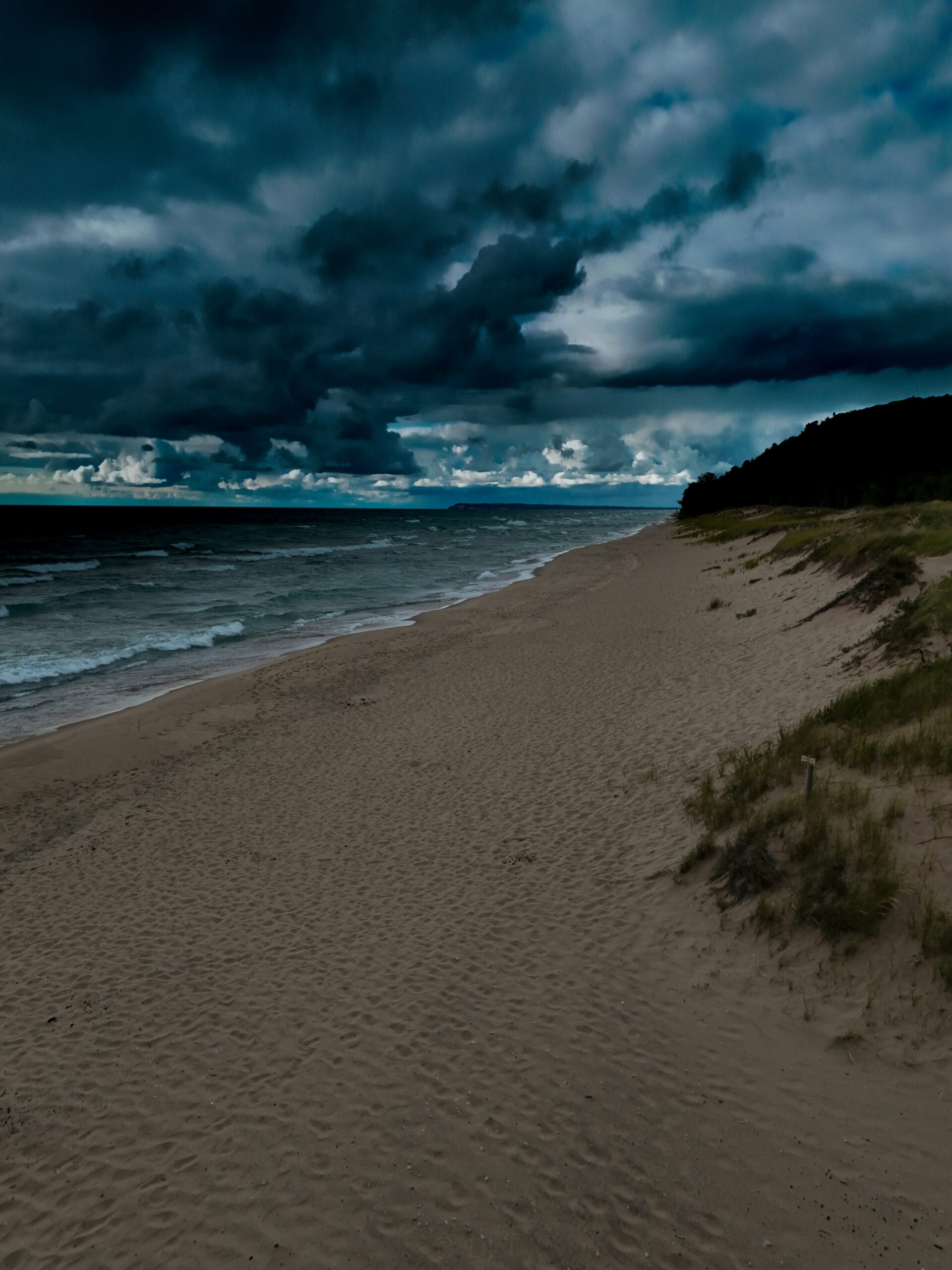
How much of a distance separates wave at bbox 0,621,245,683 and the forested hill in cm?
4849

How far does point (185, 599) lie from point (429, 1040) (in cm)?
3683

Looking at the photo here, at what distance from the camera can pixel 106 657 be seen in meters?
23.7

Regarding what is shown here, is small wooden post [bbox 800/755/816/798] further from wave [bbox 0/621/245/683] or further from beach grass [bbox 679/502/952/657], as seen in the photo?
wave [bbox 0/621/245/683]

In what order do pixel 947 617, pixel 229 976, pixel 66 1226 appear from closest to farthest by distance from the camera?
pixel 66 1226
pixel 229 976
pixel 947 617

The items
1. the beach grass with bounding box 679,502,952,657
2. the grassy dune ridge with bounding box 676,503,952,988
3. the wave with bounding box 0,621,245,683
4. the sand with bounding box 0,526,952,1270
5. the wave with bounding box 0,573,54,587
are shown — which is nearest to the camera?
the sand with bounding box 0,526,952,1270

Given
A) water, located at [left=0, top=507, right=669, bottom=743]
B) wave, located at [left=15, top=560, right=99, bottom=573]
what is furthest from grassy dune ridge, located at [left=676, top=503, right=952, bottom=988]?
wave, located at [left=15, top=560, right=99, bottom=573]

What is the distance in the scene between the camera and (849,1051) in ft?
16.9

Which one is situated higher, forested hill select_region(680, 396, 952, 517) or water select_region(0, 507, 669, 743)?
forested hill select_region(680, 396, 952, 517)

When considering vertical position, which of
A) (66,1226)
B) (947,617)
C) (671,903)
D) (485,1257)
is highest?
(947,617)

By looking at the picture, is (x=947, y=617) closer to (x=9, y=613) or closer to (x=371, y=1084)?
(x=371, y=1084)

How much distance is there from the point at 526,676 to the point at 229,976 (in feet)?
39.9

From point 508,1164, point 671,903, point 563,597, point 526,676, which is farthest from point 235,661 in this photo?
point 508,1164

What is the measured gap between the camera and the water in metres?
20.8

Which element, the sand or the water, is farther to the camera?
the water
